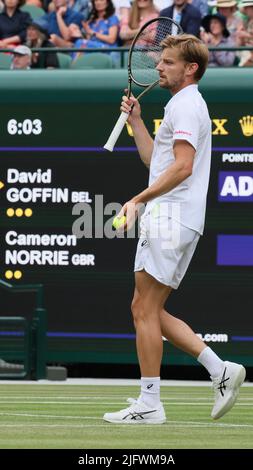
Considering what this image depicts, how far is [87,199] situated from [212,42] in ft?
7.52

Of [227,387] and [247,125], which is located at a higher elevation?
[247,125]

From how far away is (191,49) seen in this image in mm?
8641

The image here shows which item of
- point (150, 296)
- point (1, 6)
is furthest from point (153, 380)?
point (1, 6)

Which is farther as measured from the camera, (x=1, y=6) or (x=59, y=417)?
(x=1, y=6)

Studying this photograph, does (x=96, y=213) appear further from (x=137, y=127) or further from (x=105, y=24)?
(x=137, y=127)

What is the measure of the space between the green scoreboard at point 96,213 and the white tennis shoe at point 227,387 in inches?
270

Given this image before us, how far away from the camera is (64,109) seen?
1606cm

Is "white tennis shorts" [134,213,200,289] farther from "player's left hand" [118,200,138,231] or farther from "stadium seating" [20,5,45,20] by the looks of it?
"stadium seating" [20,5,45,20]

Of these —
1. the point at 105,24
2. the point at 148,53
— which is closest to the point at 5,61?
the point at 105,24

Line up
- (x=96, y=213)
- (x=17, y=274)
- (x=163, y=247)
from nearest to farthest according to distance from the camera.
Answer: (x=163, y=247) < (x=96, y=213) < (x=17, y=274)

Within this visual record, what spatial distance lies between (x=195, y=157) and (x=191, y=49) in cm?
66

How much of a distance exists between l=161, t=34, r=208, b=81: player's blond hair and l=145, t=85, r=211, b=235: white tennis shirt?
0.53ft

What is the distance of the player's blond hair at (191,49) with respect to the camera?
8.64 metres
